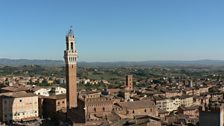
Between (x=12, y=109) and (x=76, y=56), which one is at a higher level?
(x=76, y=56)

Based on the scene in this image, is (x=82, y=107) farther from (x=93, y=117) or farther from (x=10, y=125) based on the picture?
(x=10, y=125)

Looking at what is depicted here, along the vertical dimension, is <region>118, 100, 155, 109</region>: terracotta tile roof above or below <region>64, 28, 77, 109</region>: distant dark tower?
below

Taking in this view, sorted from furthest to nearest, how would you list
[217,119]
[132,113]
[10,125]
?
[132,113] → [10,125] → [217,119]

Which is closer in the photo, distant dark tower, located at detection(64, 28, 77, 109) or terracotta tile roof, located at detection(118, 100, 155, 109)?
distant dark tower, located at detection(64, 28, 77, 109)

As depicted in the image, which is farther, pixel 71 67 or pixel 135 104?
pixel 135 104

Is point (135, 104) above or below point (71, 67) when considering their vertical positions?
below

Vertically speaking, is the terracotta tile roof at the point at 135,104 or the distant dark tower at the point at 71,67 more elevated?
the distant dark tower at the point at 71,67

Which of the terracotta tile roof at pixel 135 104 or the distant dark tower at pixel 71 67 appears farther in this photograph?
the terracotta tile roof at pixel 135 104

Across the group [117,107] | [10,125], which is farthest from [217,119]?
[10,125]
